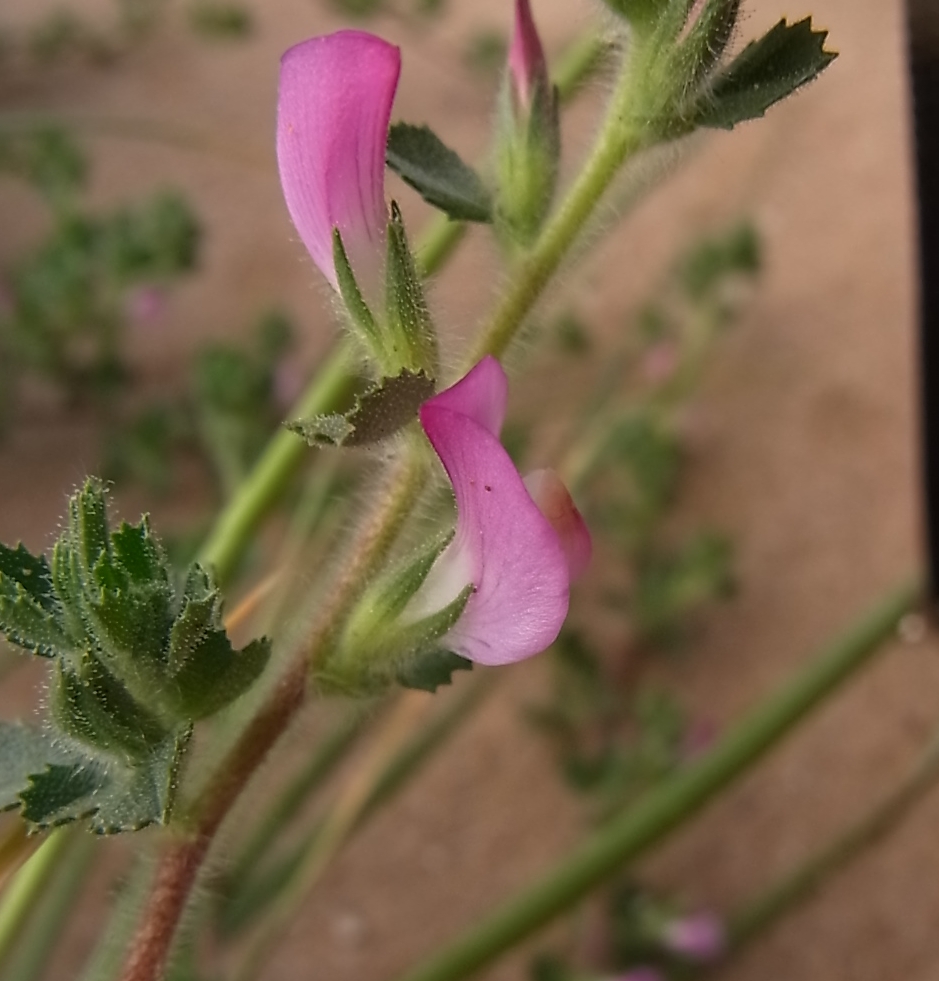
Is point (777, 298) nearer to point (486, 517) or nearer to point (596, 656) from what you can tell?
point (596, 656)

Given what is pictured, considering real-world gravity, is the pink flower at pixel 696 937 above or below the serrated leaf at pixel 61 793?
below

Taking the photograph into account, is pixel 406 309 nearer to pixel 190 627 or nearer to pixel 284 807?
pixel 190 627

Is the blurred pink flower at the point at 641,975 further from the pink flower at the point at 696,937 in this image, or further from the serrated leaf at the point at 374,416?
the serrated leaf at the point at 374,416

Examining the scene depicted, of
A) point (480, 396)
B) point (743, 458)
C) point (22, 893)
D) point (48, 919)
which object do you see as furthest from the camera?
point (743, 458)

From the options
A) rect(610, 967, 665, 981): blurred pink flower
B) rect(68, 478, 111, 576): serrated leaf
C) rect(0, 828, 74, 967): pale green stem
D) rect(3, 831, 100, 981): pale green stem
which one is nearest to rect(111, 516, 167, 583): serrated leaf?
rect(68, 478, 111, 576): serrated leaf

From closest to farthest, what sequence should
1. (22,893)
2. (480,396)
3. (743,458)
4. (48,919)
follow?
(480,396) < (22,893) < (48,919) < (743,458)

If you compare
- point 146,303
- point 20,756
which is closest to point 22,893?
point 20,756

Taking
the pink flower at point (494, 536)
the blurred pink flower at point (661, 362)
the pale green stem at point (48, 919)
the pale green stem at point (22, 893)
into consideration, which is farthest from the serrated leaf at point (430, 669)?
the blurred pink flower at point (661, 362)
